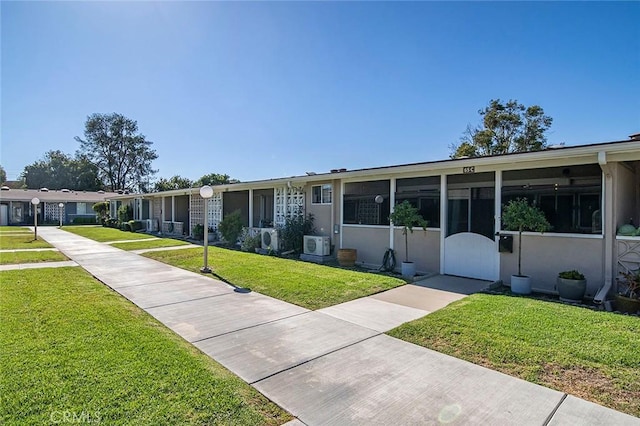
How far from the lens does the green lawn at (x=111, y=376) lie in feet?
8.58

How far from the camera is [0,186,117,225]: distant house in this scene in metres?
31.3

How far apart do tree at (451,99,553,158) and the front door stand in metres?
19.9

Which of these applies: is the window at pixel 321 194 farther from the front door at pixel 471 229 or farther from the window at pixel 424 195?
the front door at pixel 471 229

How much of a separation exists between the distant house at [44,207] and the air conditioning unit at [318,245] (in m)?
29.1

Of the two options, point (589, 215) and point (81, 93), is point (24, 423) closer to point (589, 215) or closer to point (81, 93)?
point (589, 215)

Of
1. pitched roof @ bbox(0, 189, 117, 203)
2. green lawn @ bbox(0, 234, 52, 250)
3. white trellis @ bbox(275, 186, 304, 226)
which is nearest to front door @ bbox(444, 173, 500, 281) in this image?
white trellis @ bbox(275, 186, 304, 226)

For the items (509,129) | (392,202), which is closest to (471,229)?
(392,202)

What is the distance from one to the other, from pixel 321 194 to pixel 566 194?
271 inches

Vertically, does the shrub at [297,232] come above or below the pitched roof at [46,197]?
below

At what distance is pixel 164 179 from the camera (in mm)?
50562

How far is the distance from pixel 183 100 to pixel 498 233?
13.4 metres

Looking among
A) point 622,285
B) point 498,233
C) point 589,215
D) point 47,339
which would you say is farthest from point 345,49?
point 47,339

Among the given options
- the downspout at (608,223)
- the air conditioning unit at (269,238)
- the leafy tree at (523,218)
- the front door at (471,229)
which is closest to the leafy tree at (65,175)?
the air conditioning unit at (269,238)

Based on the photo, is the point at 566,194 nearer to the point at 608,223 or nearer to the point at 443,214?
the point at 608,223
